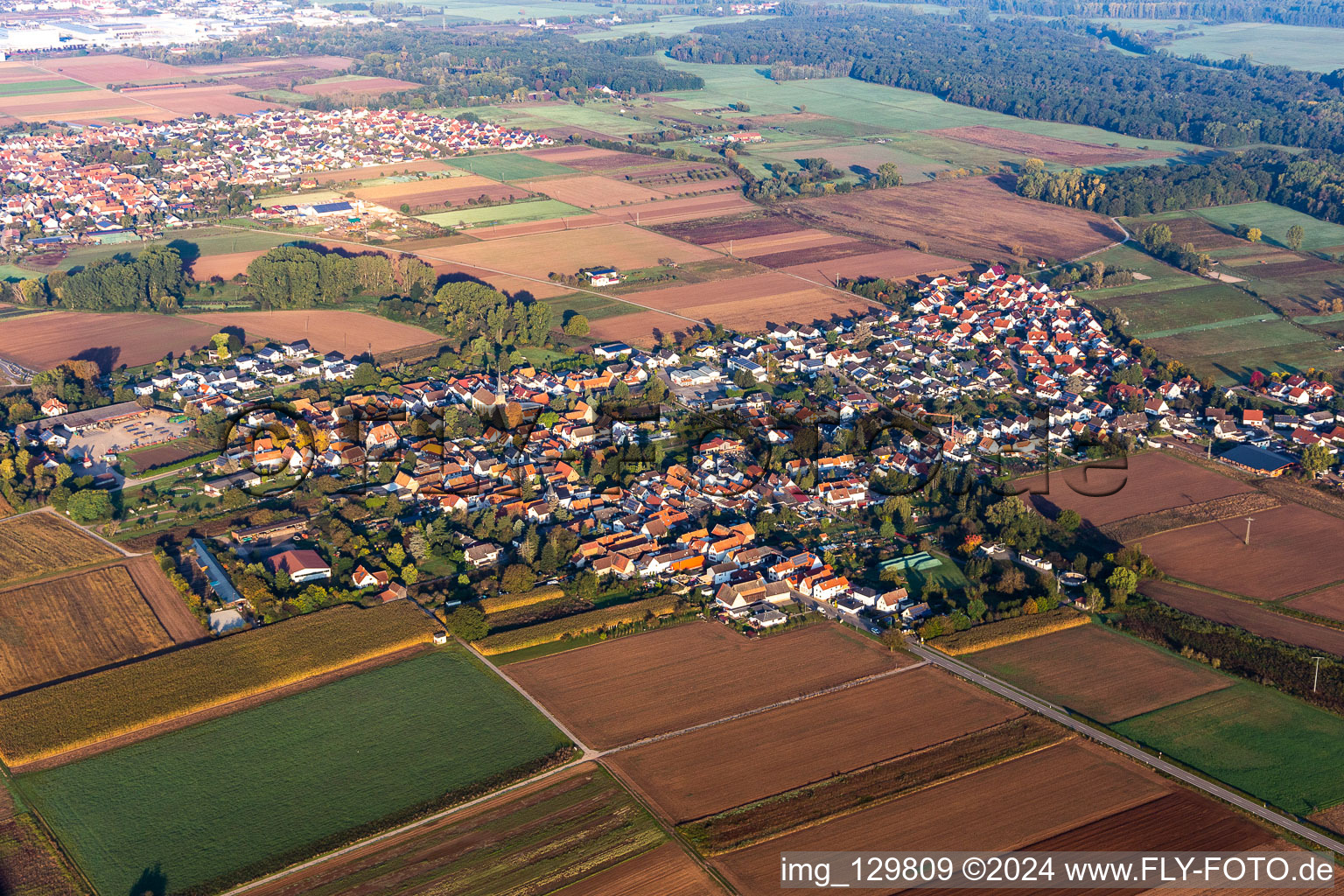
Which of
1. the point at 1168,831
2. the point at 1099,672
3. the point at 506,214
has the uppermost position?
the point at 506,214

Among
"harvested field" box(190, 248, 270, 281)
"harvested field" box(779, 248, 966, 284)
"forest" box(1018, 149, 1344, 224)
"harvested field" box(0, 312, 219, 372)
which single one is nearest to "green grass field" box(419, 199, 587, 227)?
"harvested field" box(190, 248, 270, 281)

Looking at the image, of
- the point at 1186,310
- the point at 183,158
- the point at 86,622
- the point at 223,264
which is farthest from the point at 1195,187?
the point at 183,158

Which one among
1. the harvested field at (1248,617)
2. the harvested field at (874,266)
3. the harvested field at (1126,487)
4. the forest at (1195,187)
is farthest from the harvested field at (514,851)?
the forest at (1195,187)

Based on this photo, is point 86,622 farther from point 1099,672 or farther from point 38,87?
point 38,87

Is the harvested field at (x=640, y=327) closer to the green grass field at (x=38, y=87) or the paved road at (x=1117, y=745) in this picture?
the paved road at (x=1117, y=745)

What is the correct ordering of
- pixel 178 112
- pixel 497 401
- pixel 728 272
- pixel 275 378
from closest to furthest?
pixel 497 401, pixel 275 378, pixel 728 272, pixel 178 112

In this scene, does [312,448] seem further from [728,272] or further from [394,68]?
[394,68]

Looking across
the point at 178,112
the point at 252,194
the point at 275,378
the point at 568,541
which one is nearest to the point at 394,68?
the point at 178,112
